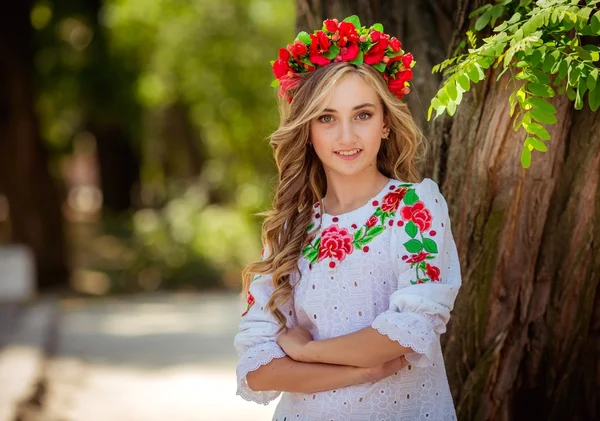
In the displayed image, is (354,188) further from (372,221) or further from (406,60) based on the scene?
(406,60)

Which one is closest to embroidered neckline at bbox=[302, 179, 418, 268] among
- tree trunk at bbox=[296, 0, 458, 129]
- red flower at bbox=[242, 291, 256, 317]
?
red flower at bbox=[242, 291, 256, 317]

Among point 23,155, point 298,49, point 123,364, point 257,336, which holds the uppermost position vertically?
point 23,155

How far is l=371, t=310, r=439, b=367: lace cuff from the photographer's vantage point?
2.61 meters

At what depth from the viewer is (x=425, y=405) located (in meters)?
2.80

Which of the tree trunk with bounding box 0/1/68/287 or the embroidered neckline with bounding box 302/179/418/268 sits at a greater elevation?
the tree trunk with bounding box 0/1/68/287

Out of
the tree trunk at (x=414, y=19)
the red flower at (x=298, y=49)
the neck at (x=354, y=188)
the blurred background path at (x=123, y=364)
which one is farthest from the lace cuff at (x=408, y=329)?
the blurred background path at (x=123, y=364)

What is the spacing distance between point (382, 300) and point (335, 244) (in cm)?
21

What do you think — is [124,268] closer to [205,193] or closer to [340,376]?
[205,193]

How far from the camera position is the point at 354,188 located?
2.98 metres

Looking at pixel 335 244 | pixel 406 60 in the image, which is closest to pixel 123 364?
pixel 335 244

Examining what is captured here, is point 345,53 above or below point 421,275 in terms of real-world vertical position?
above

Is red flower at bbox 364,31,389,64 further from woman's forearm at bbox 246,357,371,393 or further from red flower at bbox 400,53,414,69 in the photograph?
woman's forearm at bbox 246,357,371,393

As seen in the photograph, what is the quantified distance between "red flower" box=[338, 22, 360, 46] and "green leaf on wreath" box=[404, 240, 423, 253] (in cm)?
63

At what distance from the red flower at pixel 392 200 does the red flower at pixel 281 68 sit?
0.50 metres
